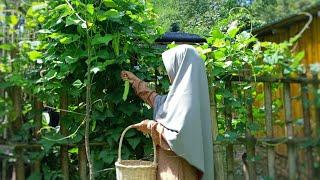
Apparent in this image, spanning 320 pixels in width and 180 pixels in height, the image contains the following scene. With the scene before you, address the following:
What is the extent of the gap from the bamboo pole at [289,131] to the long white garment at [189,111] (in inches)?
21.3

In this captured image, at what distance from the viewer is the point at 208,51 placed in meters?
2.66

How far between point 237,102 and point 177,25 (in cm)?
80

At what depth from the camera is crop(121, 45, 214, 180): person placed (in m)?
2.38

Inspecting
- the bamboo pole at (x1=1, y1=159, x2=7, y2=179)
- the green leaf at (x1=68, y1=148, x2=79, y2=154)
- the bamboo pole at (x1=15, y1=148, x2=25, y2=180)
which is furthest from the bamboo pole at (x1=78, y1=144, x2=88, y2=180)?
the bamboo pole at (x1=1, y1=159, x2=7, y2=179)

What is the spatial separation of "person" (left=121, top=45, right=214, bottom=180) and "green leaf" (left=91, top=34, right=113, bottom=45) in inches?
14.4

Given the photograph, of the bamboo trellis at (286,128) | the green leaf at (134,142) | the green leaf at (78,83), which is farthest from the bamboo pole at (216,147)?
the green leaf at (78,83)

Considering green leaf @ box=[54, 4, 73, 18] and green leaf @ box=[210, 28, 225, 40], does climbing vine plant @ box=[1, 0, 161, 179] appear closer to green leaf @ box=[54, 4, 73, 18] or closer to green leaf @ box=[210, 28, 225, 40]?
green leaf @ box=[54, 4, 73, 18]

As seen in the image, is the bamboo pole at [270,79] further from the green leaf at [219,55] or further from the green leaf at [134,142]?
the green leaf at [134,142]

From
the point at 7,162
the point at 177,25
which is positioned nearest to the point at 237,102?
the point at 177,25

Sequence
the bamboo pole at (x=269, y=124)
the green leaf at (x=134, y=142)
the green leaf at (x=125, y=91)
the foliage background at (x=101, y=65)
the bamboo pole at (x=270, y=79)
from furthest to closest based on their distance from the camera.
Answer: the green leaf at (x=134, y=142)
the green leaf at (x=125, y=91)
the foliage background at (x=101, y=65)
the bamboo pole at (x=269, y=124)
the bamboo pole at (x=270, y=79)

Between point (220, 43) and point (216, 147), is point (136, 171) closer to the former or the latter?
point (216, 147)

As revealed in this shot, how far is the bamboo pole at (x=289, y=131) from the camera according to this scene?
5.56ft

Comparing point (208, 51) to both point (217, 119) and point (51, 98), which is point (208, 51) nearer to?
point (217, 119)

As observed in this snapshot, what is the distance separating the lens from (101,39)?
254 centimetres
